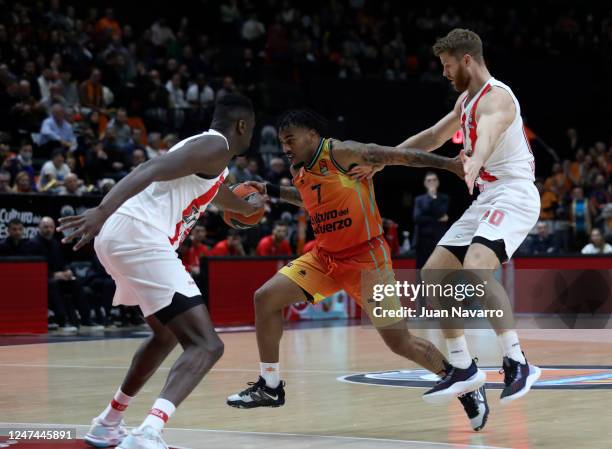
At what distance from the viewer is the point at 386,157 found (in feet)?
22.3

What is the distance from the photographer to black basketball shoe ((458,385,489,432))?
6637 mm

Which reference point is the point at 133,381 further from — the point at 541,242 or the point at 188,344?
the point at 541,242

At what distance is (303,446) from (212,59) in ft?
57.4

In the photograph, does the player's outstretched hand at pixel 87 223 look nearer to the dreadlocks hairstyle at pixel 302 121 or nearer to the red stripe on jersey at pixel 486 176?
the dreadlocks hairstyle at pixel 302 121

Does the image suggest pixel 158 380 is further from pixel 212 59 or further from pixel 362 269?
pixel 212 59

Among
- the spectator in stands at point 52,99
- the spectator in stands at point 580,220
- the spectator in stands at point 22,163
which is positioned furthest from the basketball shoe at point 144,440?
the spectator in stands at point 580,220

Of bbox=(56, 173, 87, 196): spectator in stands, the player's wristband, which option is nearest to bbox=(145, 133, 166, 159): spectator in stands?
bbox=(56, 173, 87, 196): spectator in stands

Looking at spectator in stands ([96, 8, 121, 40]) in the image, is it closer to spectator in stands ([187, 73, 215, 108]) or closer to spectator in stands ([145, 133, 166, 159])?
spectator in stands ([187, 73, 215, 108])

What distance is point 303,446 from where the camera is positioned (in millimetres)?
6000

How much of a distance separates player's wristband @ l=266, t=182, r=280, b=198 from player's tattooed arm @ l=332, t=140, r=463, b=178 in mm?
634

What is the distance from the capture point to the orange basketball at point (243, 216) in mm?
7062

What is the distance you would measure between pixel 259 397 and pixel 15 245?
30.3ft

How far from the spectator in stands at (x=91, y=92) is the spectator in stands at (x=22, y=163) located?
233cm

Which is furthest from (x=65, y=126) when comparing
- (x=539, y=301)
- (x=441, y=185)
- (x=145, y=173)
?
(x=145, y=173)
